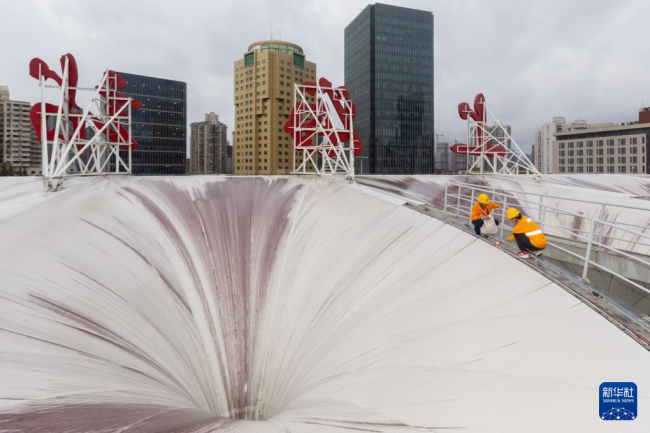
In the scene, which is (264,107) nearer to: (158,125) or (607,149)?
(158,125)

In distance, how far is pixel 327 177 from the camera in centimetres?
2308

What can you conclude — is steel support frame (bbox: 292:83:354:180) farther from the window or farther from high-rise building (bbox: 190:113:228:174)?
high-rise building (bbox: 190:113:228:174)

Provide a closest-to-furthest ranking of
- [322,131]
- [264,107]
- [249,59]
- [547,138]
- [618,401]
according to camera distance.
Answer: [618,401] < [322,131] < [264,107] < [249,59] < [547,138]

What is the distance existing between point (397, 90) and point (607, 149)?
6235 centimetres

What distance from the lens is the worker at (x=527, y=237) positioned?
8594 millimetres

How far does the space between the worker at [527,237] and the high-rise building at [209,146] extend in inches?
5969

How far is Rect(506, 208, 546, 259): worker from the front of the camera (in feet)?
28.2

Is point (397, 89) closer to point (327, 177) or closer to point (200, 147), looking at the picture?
point (200, 147)

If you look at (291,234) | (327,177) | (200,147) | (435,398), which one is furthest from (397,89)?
(435,398)

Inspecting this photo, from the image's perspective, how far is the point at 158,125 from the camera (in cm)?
9275

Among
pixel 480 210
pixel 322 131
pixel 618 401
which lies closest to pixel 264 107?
pixel 322 131

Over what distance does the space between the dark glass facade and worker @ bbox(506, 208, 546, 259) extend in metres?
95.4

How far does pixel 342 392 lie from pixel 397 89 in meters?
128

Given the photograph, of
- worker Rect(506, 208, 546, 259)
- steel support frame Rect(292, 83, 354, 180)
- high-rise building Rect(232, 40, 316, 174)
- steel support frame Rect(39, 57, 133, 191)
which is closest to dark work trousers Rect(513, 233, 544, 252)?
worker Rect(506, 208, 546, 259)
